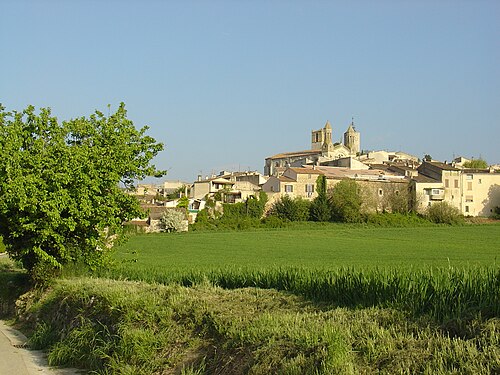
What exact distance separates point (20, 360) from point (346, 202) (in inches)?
2679

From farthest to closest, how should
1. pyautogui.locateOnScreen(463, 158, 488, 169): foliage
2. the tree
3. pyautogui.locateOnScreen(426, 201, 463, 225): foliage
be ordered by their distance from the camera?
pyautogui.locateOnScreen(463, 158, 488, 169): foliage
pyautogui.locateOnScreen(426, 201, 463, 225): foliage
the tree

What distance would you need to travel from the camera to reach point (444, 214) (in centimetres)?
7862

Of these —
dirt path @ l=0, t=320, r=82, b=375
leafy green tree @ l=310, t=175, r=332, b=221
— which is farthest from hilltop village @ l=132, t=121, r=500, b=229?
dirt path @ l=0, t=320, r=82, b=375

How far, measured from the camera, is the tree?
17.5m

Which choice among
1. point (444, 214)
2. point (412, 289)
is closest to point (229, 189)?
point (444, 214)

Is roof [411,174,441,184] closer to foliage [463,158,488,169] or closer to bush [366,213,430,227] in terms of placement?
bush [366,213,430,227]

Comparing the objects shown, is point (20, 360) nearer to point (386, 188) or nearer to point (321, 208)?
point (321, 208)

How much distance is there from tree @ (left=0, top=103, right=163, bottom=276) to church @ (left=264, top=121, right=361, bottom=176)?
3887 inches

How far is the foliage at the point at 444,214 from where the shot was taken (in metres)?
78.2

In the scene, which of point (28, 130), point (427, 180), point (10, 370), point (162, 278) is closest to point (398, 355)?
point (10, 370)

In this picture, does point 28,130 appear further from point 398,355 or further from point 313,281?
point 398,355

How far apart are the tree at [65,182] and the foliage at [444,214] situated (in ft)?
211

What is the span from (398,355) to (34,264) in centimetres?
1508

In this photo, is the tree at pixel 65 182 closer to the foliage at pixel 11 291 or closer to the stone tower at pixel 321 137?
the foliage at pixel 11 291
